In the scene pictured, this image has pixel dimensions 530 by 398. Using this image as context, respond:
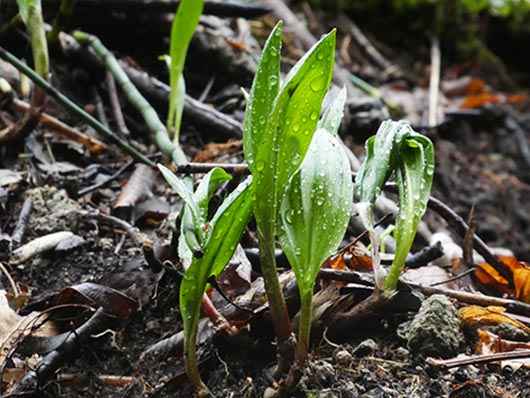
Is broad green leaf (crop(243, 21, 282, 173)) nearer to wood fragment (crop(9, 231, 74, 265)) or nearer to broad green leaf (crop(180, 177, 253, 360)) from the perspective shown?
broad green leaf (crop(180, 177, 253, 360))

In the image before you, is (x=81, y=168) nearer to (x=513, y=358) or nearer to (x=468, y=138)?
(x=513, y=358)

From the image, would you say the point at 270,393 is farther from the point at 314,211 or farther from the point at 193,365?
the point at 314,211

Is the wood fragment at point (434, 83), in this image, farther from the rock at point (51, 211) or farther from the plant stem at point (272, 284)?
the plant stem at point (272, 284)

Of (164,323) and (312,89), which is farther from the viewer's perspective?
(164,323)

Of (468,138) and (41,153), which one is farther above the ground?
(41,153)

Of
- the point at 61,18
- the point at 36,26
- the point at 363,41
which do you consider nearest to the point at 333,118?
the point at 36,26

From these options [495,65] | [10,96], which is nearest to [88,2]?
[10,96]

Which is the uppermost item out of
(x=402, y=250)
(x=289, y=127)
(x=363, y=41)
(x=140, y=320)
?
(x=289, y=127)
